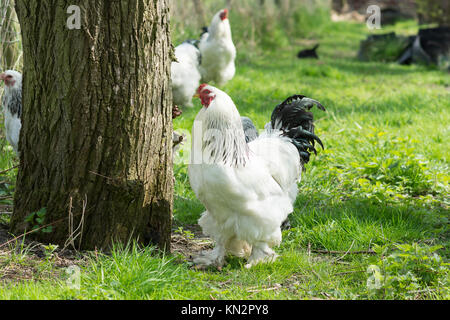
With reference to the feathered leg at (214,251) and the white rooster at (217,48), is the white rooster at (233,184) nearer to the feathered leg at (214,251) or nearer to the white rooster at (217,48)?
the feathered leg at (214,251)

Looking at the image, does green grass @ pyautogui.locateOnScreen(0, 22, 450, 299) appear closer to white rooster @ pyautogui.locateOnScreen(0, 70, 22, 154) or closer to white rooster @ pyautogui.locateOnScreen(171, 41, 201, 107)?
white rooster @ pyautogui.locateOnScreen(171, 41, 201, 107)

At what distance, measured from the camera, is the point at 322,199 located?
199 inches

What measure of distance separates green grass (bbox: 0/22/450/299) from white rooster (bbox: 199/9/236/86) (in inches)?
23.4

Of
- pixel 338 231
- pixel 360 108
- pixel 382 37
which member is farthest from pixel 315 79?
pixel 338 231

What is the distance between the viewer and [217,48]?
848 centimetres

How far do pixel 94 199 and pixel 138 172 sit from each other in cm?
35

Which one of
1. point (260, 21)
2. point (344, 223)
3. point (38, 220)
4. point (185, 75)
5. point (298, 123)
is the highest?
point (260, 21)

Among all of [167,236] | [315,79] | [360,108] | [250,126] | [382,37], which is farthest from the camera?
[382,37]

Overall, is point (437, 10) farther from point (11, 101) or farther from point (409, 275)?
point (409, 275)

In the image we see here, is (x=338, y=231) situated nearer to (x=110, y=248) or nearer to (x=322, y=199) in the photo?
(x=322, y=199)

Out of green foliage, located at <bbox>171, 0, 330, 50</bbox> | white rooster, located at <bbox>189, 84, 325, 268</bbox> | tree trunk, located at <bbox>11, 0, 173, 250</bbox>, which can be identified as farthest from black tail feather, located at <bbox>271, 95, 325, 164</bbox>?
green foliage, located at <bbox>171, 0, 330, 50</bbox>

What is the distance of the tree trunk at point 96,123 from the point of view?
3279 millimetres

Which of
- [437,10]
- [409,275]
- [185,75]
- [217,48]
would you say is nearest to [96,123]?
[409,275]

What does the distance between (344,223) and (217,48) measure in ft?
15.9
